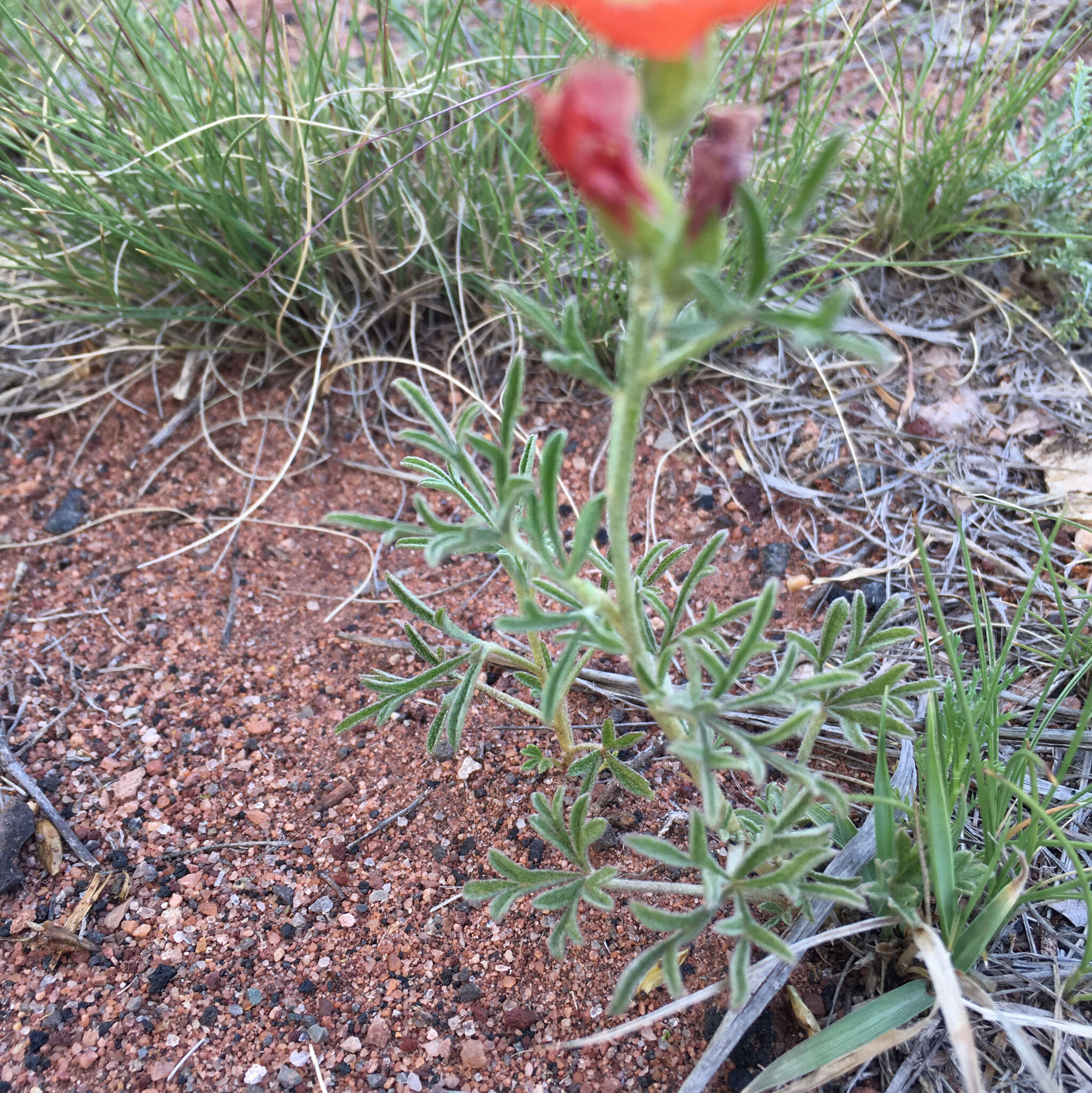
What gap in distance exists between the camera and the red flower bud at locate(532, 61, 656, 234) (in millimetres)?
912

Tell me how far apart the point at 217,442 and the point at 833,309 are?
7.65 feet

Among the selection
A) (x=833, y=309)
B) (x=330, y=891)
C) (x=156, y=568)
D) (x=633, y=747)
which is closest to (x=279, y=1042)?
(x=330, y=891)

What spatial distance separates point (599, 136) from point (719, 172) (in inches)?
6.1

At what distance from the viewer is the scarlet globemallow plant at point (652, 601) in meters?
0.95

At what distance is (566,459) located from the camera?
2.68 meters

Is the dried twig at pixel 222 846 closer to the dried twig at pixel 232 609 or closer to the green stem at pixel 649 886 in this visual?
the dried twig at pixel 232 609

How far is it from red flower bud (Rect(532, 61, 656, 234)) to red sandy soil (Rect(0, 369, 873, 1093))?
1381 millimetres

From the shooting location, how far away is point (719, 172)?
3.24ft

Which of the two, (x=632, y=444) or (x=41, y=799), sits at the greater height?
(x=632, y=444)

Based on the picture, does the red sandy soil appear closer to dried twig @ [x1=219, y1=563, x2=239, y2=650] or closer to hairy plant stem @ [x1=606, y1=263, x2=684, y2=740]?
dried twig @ [x1=219, y1=563, x2=239, y2=650]

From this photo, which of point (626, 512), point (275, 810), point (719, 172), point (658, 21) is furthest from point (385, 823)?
point (658, 21)

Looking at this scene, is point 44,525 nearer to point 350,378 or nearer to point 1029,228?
point 350,378

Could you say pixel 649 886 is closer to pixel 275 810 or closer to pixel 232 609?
pixel 275 810

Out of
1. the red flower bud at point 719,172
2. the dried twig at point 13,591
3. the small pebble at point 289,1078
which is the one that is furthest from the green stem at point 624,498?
the dried twig at point 13,591
